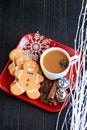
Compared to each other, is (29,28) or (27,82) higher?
(29,28)

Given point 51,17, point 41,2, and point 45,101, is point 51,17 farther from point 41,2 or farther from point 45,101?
point 45,101

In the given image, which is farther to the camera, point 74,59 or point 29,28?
point 29,28

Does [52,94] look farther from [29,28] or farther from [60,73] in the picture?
[29,28]

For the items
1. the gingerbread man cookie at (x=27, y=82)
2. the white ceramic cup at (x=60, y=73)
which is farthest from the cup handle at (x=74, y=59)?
the gingerbread man cookie at (x=27, y=82)

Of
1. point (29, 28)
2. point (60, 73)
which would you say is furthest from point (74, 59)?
point (29, 28)

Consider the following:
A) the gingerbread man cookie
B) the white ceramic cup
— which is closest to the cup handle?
the white ceramic cup

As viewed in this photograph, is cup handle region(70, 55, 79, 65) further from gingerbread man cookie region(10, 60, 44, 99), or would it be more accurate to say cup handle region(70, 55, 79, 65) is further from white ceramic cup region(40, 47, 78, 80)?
gingerbread man cookie region(10, 60, 44, 99)
